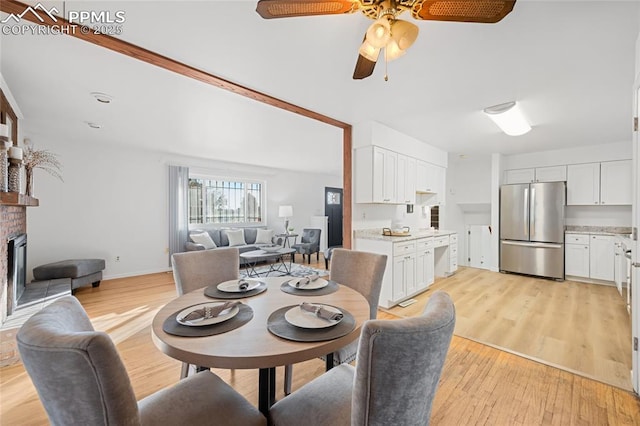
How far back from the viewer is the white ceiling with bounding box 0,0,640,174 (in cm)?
171

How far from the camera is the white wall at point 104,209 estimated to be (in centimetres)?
438

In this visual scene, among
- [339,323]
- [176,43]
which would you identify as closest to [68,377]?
[339,323]

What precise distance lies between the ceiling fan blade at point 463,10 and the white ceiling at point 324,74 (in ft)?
1.56

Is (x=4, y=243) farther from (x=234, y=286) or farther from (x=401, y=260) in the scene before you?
(x=401, y=260)

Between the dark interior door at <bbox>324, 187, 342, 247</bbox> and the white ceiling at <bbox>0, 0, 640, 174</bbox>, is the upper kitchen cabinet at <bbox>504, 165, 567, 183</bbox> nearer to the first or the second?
the white ceiling at <bbox>0, 0, 640, 174</bbox>

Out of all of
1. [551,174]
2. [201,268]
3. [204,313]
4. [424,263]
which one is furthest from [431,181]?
[204,313]

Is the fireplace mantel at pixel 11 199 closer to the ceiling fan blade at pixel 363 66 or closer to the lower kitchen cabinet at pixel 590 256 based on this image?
the ceiling fan blade at pixel 363 66

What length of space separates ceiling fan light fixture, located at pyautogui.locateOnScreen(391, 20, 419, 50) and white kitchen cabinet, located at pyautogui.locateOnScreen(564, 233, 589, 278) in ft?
18.0

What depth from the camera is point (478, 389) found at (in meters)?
1.95

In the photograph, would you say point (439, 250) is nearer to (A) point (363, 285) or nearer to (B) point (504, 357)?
Result: (B) point (504, 357)

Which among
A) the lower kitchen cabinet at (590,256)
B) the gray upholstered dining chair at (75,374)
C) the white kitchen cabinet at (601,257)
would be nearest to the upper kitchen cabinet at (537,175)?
the lower kitchen cabinet at (590,256)

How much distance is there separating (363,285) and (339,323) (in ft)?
2.79

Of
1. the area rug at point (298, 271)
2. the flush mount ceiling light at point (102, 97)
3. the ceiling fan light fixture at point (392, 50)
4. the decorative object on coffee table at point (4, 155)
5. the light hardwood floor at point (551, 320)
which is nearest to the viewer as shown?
the ceiling fan light fixture at point (392, 50)

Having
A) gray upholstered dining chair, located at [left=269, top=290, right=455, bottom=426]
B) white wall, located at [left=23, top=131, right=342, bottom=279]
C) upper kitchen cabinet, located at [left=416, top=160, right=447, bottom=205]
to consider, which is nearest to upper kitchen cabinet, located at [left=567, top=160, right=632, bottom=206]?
upper kitchen cabinet, located at [left=416, top=160, right=447, bottom=205]
